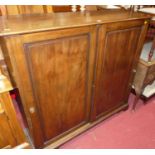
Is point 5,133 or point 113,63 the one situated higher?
point 113,63

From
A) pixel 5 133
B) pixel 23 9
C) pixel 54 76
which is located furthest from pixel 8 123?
pixel 23 9

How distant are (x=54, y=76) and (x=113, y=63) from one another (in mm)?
540

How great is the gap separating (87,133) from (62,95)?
718 mm

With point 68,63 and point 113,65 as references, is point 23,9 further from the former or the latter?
point 113,65

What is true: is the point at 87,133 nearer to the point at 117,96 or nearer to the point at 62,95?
the point at 117,96

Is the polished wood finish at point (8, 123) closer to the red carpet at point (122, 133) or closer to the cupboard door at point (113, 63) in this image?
the red carpet at point (122, 133)

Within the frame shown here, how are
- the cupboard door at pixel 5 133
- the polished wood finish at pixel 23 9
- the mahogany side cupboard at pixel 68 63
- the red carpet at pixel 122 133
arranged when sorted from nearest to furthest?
the mahogany side cupboard at pixel 68 63, the cupboard door at pixel 5 133, the polished wood finish at pixel 23 9, the red carpet at pixel 122 133

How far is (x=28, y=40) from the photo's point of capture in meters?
0.76

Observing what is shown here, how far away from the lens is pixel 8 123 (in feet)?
3.17

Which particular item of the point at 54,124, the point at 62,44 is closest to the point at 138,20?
the point at 62,44

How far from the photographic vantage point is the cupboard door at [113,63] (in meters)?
1.08

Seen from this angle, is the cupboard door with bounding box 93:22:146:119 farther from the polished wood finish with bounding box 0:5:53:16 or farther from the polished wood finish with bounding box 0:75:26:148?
the polished wood finish with bounding box 0:75:26:148

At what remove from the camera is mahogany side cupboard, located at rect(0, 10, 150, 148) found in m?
0.80

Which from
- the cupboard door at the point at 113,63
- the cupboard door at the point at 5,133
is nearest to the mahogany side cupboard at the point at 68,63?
the cupboard door at the point at 113,63
